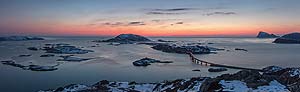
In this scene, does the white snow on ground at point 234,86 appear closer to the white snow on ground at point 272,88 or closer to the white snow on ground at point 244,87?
the white snow on ground at point 244,87

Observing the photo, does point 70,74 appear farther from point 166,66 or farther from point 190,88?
point 190,88

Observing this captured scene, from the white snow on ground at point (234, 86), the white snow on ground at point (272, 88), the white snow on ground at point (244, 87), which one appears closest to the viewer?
the white snow on ground at point (272, 88)

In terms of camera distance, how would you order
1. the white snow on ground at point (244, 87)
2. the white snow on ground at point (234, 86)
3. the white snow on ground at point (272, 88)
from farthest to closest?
the white snow on ground at point (234, 86), the white snow on ground at point (244, 87), the white snow on ground at point (272, 88)

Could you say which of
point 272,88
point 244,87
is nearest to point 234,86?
point 244,87

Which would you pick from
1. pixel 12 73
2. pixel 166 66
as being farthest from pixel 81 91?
pixel 166 66

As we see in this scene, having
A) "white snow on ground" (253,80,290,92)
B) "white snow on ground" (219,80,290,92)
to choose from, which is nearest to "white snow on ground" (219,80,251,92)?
"white snow on ground" (219,80,290,92)

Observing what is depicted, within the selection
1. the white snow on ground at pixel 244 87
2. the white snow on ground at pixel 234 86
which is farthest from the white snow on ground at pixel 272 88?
the white snow on ground at pixel 234 86

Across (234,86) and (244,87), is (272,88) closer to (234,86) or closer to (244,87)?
(244,87)

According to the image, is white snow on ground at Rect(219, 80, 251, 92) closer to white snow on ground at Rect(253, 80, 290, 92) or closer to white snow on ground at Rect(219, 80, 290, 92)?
white snow on ground at Rect(219, 80, 290, 92)

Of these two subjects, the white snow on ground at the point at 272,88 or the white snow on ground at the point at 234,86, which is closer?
the white snow on ground at the point at 272,88

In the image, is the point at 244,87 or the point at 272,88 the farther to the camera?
the point at 244,87

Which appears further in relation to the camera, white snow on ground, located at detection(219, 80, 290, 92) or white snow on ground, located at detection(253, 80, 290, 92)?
white snow on ground, located at detection(219, 80, 290, 92)
